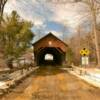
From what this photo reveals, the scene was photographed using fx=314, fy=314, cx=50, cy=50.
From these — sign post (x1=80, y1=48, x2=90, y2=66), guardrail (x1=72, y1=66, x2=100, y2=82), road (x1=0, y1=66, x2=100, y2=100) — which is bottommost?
road (x1=0, y1=66, x2=100, y2=100)

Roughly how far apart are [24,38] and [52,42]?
14.0 m

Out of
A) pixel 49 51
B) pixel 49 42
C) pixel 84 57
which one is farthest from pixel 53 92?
pixel 49 51

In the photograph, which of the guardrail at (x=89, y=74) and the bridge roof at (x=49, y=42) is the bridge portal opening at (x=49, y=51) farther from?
the guardrail at (x=89, y=74)

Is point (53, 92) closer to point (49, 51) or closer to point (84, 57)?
point (84, 57)

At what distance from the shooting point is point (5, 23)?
4600cm

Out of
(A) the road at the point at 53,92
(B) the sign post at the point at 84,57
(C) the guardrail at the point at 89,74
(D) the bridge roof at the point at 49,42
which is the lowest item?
(A) the road at the point at 53,92

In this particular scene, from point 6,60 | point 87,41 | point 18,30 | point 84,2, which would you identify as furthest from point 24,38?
point 87,41

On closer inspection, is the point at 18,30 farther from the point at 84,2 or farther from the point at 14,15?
the point at 84,2

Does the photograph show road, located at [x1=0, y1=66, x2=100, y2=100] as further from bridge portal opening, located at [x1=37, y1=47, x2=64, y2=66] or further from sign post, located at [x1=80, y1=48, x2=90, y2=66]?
bridge portal opening, located at [x1=37, y1=47, x2=64, y2=66]

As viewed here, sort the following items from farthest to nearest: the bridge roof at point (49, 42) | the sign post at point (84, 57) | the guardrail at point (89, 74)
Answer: the bridge roof at point (49, 42)
the sign post at point (84, 57)
the guardrail at point (89, 74)

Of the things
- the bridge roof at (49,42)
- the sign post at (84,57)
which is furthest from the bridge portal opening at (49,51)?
the sign post at (84,57)

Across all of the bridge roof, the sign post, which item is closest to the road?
the sign post

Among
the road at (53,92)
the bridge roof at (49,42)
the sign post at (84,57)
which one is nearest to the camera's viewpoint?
the road at (53,92)

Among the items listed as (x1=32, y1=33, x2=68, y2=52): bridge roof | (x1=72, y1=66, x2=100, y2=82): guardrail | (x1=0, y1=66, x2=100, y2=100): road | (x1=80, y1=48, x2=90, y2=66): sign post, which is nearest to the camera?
(x1=0, y1=66, x2=100, y2=100): road
